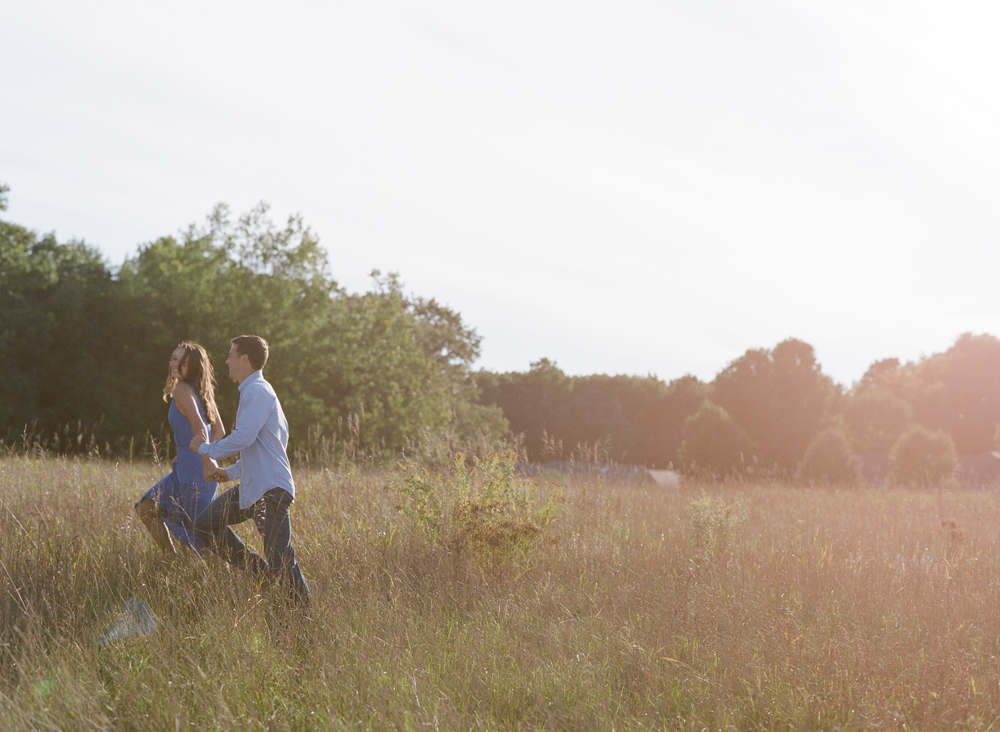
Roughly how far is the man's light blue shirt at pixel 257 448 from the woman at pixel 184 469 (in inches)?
10.0

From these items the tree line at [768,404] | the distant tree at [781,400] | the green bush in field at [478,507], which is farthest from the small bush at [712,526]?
the distant tree at [781,400]

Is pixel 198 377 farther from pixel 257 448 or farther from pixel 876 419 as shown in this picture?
pixel 876 419

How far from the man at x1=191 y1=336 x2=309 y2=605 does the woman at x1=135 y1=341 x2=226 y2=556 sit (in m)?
0.26

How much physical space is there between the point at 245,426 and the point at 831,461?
19.3 meters

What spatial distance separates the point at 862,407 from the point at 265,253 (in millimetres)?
32359

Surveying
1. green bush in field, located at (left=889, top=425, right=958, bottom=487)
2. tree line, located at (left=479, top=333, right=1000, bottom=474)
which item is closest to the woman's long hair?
green bush in field, located at (left=889, top=425, right=958, bottom=487)

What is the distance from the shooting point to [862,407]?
39.7 m

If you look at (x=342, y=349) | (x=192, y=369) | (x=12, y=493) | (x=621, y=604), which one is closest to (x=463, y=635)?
(x=621, y=604)

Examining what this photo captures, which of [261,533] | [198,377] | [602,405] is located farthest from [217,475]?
[602,405]

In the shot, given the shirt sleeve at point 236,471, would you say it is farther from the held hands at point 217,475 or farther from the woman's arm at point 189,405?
the woman's arm at point 189,405

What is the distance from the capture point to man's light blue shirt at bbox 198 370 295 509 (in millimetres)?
4477

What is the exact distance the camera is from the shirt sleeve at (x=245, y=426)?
440cm

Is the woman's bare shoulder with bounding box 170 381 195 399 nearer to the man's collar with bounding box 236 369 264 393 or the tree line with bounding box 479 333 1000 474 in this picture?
the man's collar with bounding box 236 369 264 393

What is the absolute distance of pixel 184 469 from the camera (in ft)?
17.5
